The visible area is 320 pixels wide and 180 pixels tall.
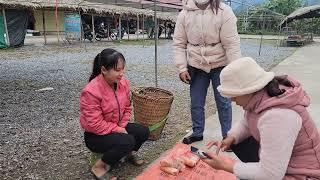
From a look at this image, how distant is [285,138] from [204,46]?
76.1 inches

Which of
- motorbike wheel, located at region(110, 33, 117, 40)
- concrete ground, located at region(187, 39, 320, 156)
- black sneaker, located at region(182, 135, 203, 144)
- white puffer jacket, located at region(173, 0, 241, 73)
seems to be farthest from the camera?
motorbike wheel, located at region(110, 33, 117, 40)

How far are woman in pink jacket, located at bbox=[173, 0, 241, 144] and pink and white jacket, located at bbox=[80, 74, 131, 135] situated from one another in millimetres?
901

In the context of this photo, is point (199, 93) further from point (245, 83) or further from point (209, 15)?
point (245, 83)

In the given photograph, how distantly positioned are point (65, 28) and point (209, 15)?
18.9m

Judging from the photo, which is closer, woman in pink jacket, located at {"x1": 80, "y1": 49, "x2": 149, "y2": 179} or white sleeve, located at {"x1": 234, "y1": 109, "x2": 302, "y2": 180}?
white sleeve, located at {"x1": 234, "y1": 109, "x2": 302, "y2": 180}

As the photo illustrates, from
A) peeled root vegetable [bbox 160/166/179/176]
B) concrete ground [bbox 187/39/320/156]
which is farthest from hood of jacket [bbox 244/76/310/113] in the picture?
concrete ground [bbox 187/39/320/156]

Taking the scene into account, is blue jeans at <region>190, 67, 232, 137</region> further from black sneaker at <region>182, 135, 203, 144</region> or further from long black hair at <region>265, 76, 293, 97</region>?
long black hair at <region>265, 76, 293, 97</region>

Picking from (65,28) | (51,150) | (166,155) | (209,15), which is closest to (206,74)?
(209,15)

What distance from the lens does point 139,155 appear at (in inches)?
146

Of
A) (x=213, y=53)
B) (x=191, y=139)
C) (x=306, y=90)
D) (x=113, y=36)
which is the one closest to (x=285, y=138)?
(x=213, y=53)

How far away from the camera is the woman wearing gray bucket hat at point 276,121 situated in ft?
6.34

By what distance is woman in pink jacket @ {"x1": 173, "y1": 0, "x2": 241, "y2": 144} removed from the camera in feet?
11.9

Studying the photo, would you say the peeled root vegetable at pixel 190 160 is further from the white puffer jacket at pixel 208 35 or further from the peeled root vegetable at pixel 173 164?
the white puffer jacket at pixel 208 35

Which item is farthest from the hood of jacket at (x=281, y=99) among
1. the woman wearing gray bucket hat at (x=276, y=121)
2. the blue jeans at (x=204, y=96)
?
the blue jeans at (x=204, y=96)
